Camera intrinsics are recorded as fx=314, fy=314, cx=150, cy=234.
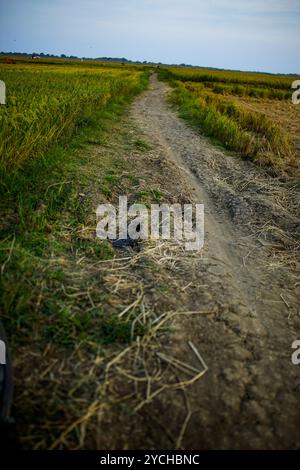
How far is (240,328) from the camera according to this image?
2645 millimetres

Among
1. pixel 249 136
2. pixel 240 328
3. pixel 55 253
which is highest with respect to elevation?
pixel 249 136

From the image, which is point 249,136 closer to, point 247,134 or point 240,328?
point 247,134

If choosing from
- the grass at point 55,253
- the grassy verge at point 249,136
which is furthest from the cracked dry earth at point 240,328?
the grassy verge at point 249,136

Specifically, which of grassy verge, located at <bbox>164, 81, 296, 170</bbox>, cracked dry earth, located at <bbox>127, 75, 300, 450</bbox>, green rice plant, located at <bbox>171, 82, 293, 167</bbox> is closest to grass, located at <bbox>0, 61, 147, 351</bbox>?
cracked dry earth, located at <bbox>127, 75, 300, 450</bbox>

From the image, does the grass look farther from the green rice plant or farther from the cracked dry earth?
the green rice plant

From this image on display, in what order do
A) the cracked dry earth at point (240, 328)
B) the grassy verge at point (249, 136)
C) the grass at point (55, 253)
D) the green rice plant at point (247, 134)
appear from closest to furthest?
the cracked dry earth at point (240, 328) → the grass at point (55, 253) → the grassy verge at point (249, 136) → the green rice plant at point (247, 134)

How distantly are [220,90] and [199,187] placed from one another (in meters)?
21.5

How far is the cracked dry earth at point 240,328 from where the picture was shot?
1.92 meters

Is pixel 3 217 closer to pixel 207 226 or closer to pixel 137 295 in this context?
pixel 137 295

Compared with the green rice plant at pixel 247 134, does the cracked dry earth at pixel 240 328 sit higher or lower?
lower

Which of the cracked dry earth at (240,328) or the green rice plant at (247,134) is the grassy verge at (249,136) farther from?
the cracked dry earth at (240,328)

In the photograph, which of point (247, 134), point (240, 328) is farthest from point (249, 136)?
point (240, 328)

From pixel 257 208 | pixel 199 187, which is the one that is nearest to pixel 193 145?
pixel 199 187

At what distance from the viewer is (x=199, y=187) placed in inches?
227
